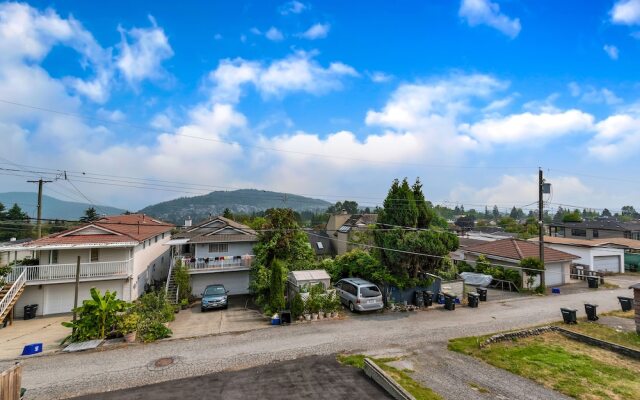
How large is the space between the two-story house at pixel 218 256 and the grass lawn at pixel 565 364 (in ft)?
55.3

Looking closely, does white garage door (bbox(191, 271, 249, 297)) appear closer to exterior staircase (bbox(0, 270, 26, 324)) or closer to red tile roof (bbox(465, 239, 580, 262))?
exterior staircase (bbox(0, 270, 26, 324))

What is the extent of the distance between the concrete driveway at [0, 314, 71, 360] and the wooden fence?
235 inches

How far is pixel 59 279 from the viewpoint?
18500 mm

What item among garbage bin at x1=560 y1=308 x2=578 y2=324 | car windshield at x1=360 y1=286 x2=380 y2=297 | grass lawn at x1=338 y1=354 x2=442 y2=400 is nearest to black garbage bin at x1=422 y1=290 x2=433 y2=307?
car windshield at x1=360 y1=286 x2=380 y2=297

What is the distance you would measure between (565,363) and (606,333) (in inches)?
226

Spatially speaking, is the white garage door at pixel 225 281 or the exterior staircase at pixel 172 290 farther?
the white garage door at pixel 225 281

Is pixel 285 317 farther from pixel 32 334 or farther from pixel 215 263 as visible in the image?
pixel 32 334

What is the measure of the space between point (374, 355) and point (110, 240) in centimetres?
1827

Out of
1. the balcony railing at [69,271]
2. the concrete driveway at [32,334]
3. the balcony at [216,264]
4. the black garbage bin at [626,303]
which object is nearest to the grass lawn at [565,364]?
the black garbage bin at [626,303]

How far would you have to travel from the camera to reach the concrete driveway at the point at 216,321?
596 inches

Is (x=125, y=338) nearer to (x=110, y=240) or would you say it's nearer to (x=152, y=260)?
(x=110, y=240)

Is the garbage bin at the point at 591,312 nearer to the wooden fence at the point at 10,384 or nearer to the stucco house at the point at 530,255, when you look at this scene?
the stucco house at the point at 530,255

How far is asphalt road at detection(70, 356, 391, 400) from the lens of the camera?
347 inches

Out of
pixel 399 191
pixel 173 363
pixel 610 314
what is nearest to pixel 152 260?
pixel 173 363
